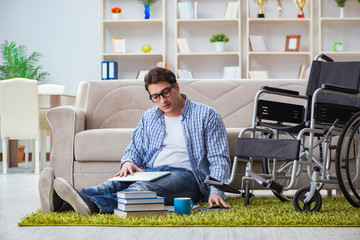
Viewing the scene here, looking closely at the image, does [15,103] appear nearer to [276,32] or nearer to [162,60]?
[162,60]

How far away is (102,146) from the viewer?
2951 millimetres

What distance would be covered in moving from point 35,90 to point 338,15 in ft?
12.3

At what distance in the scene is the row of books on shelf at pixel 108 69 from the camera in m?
6.20

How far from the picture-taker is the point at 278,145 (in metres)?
2.20

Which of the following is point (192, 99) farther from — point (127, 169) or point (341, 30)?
point (341, 30)

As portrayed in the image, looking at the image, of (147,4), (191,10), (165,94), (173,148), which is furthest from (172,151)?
(147,4)

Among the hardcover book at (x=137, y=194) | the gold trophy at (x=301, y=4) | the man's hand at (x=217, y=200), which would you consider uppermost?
the gold trophy at (x=301, y=4)

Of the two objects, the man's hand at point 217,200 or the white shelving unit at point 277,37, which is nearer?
the man's hand at point 217,200

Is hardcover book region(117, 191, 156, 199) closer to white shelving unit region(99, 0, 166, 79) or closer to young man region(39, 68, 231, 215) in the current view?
young man region(39, 68, 231, 215)

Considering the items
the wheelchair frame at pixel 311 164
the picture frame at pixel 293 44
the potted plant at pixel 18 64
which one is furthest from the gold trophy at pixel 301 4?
the wheelchair frame at pixel 311 164

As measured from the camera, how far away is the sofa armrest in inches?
117

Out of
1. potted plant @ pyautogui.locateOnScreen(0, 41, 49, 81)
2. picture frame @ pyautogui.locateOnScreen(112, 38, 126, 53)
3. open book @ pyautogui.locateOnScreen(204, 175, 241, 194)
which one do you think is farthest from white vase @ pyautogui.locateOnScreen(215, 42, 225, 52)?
open book @ pyautogui.locateOnScreen(204, 175, 241, 194)

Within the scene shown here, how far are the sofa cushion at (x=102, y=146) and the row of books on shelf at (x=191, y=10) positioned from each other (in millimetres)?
3513

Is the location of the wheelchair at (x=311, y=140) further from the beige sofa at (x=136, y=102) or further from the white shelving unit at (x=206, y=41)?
the white shelving unit at (x=206, y=41)
